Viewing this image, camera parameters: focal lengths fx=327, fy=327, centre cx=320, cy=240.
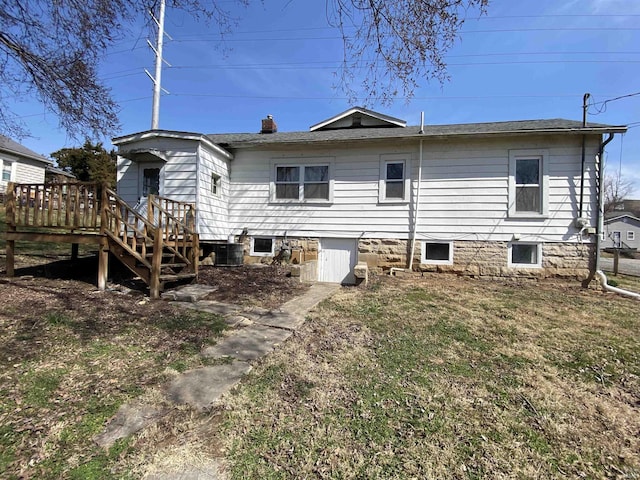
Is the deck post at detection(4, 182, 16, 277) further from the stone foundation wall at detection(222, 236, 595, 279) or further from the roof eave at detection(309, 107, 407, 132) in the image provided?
the roof eave at detection(309, 107, 407, 132)

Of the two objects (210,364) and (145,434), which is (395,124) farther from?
(145,434)

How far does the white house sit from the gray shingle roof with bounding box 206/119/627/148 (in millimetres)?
17304

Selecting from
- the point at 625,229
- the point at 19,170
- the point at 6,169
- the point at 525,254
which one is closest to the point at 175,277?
the point at 525,254

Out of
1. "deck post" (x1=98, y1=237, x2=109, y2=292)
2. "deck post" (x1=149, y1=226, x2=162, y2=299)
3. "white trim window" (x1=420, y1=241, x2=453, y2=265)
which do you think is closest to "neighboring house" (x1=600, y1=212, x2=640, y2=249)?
"white trim window" (x1=420, y1=241, x2=453, y2=265)

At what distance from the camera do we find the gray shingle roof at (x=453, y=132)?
7.75 meters

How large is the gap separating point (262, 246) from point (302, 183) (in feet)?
7.48

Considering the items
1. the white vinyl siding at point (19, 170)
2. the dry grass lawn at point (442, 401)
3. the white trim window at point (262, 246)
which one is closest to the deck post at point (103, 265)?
the dry grass lawn at point (442, 401)

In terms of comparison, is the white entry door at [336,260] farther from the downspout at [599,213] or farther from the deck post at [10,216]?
the deck post at [10,216]

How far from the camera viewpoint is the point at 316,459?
209cm

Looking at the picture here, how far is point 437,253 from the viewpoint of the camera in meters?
8.98

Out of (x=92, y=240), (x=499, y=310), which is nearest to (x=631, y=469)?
(x=499, y=310)

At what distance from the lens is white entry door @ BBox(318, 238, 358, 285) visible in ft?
31.4

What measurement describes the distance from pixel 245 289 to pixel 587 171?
8.59m

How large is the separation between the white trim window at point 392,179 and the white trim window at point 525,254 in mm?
3141
